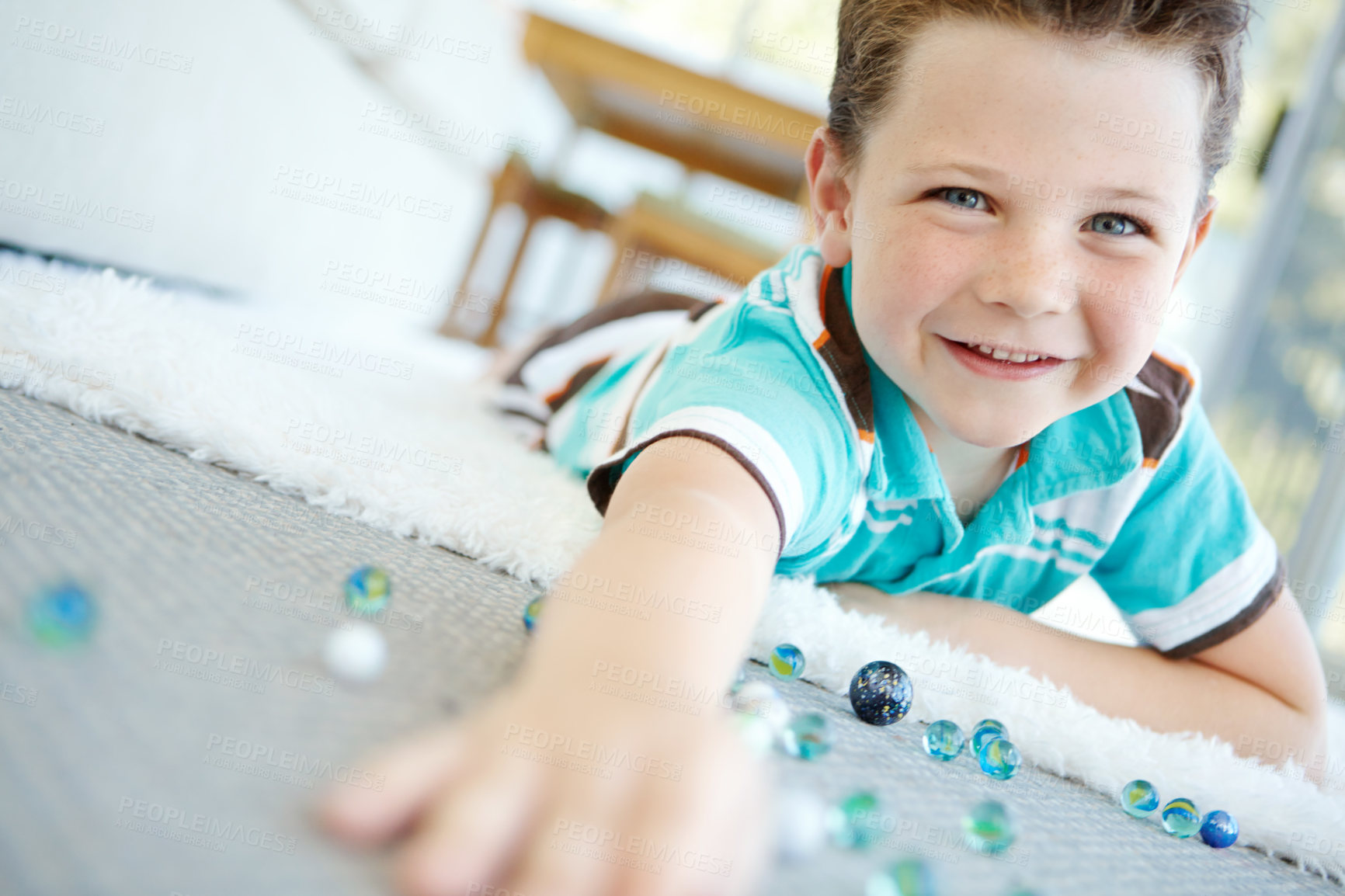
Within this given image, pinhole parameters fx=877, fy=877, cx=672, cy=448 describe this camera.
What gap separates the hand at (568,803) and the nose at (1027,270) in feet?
1.41

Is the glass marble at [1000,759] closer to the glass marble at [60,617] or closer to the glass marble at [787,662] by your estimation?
the glass marble at [787,662]

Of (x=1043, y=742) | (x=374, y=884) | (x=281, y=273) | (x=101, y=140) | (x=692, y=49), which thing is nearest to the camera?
(x=374, y=884)

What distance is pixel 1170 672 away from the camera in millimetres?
860

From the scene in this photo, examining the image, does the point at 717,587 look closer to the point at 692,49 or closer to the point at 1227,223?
the point at 1227,223

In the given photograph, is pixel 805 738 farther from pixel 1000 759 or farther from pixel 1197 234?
pixel 1197 234

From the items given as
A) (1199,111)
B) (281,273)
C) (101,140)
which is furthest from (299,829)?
(281,273)

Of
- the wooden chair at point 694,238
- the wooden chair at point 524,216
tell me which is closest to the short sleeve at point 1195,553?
the wooden chair at point 694,238

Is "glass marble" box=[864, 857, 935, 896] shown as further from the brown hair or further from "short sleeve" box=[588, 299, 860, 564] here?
the brown hair

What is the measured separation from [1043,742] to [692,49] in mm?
4387

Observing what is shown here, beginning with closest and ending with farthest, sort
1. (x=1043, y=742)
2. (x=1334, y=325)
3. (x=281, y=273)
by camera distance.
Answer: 1. (x=1043, y=742)
2. (x=281, y=273)
3. (x=1334, y=325)

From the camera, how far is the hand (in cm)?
28

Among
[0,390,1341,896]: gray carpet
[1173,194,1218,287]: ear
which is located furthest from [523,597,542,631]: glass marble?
[1173,194,1218,287]: ear

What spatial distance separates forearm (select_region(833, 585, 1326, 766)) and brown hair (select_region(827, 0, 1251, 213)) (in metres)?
0.41

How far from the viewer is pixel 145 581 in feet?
1.33
